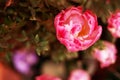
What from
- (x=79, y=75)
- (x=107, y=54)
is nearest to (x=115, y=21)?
(x=107, y=54)

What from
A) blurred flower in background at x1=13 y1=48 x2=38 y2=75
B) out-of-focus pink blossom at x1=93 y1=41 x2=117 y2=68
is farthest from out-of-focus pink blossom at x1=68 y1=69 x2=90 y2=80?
blurred flower in background at x1=13 y1=48 x2=38 y2=75

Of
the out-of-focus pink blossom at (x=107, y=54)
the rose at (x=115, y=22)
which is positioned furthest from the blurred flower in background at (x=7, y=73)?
the rose at (x=115, y=22)

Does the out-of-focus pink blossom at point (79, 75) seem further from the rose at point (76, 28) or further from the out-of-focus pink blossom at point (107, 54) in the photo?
the rose at point (76, 28)

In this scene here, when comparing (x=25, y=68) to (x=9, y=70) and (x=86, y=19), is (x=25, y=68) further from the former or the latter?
(x=86, y=19)

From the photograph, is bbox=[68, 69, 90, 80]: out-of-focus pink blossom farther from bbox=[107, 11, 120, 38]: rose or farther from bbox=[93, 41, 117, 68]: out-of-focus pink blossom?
bbox=[107, 11, 120, 38]: rose

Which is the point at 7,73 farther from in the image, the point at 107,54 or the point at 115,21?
the point at 115,21

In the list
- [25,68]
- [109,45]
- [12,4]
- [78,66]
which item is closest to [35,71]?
[25,68]
